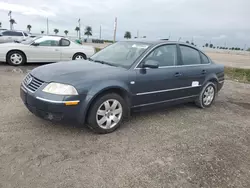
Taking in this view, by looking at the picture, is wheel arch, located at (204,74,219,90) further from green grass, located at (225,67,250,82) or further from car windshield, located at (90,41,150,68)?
green grass, located at (225,67,250,82)

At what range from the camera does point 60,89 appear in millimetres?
3082

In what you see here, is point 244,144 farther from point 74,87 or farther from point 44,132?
point 44,132

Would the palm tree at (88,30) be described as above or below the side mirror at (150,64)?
above

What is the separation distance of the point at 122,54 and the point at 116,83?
0.91 metres

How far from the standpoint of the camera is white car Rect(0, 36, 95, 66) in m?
8.71

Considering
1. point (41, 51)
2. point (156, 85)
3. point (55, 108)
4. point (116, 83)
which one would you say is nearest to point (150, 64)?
point (156, 85)

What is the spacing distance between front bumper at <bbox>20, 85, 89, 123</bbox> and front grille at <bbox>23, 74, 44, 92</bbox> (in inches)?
4.3

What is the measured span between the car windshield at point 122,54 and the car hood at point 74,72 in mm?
248

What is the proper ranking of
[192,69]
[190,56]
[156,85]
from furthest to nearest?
[190,56], [192,69], [156,85]

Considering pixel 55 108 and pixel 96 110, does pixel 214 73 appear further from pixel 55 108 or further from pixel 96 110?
pixel 55 108

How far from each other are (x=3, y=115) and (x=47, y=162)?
1812 mm

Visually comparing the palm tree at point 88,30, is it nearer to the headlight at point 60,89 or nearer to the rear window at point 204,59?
the rear window at point 204,59

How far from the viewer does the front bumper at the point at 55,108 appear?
120 inches

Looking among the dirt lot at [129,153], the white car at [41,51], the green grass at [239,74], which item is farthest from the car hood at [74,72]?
the green grass at [239,74]
